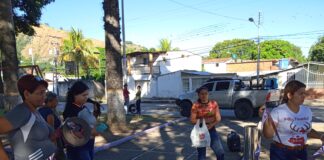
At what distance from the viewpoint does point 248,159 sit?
6.01 metres

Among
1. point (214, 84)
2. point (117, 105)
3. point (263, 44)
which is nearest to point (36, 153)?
point (117, 105)

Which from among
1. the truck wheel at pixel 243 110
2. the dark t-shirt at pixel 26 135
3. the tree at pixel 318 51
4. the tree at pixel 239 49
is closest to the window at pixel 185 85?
the truck wheel at pixel 243 110

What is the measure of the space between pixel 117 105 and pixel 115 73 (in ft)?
3.48

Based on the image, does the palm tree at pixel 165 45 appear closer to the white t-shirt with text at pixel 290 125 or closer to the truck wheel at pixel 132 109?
the truck wheel at pixel 132 109

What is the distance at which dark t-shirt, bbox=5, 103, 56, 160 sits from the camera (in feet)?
9.30

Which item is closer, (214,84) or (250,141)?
(250,141)

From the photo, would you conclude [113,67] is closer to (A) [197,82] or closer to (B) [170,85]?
(A) [197,82]

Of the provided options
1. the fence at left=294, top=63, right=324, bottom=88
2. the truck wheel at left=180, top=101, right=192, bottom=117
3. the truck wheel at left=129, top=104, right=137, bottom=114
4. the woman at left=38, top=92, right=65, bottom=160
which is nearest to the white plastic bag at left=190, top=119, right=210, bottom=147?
the woman at left=38, top=92, right=65, bottom=160

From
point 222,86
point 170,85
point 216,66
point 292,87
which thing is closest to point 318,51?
point 216,66

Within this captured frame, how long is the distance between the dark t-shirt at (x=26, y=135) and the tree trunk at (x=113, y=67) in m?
8.21

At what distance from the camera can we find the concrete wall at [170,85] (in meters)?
35.9

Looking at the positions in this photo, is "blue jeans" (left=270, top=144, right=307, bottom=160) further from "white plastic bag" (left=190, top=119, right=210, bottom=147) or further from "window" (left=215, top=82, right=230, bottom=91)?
"window" (left=215, top=82, right=230, bottom=91)

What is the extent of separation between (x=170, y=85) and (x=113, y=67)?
25.3 m

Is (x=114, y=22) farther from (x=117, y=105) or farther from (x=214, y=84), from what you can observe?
(x=214, y=84)
